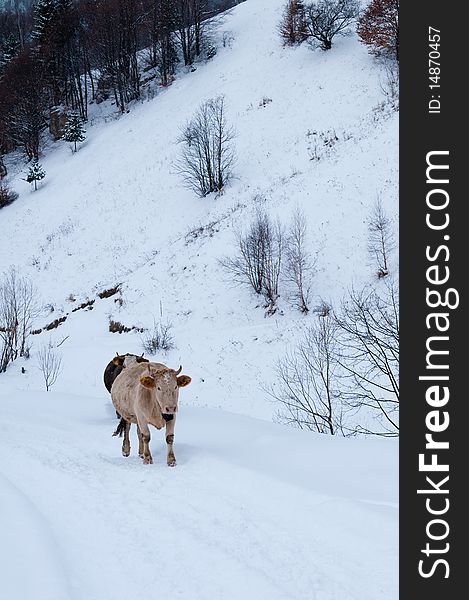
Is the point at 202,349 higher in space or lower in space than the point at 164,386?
higher

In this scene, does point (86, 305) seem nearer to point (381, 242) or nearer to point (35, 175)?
point (381, 242)

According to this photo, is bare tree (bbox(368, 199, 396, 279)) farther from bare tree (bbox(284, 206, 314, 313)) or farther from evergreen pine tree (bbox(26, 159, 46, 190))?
evergreen pine tree (bbox(26, 159, 46, 190))

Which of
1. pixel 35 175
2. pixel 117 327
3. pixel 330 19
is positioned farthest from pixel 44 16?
pixel 117 327

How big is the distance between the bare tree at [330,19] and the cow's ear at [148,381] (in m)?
41.8

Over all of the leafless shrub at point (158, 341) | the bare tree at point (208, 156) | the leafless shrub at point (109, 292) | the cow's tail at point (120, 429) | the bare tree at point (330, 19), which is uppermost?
the bare tree at point (330, 19)

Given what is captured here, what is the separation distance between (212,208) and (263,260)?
10275 mm

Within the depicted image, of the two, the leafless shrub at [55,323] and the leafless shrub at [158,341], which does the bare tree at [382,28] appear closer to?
the leafless shrub at [158,341]

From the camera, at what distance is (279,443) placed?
20.9 feet

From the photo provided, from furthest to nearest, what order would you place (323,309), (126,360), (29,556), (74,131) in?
1. (74,131)
2. (323,309)
3. (126,360)
4. (29,556)

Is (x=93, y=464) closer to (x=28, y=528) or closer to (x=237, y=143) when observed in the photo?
(x=28, y=528)

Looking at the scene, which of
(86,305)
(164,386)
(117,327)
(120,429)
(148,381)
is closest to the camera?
(164,386)

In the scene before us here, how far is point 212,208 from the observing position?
29.7 metres

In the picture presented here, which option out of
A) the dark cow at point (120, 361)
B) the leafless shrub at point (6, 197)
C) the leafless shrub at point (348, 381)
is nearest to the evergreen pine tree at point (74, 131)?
the leafless shrub at point (6, 197)

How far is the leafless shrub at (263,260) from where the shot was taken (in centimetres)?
2014
